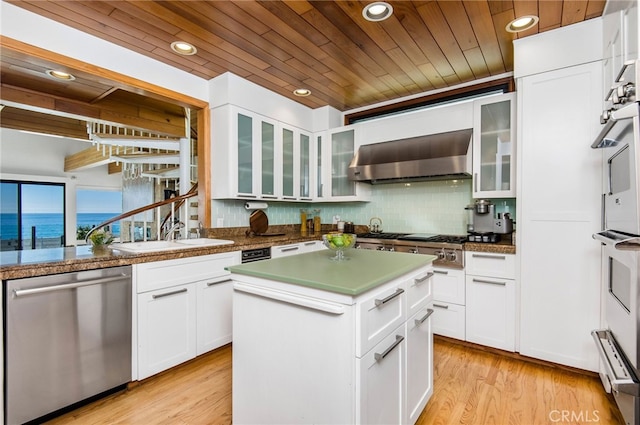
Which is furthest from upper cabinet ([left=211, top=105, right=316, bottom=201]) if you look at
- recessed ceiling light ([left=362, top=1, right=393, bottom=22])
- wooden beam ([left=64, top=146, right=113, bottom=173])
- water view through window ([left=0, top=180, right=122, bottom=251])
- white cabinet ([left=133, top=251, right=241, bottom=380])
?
water view through window ([left=0, top=180, right=122, bottom=251])

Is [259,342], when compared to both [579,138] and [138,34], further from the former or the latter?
[579,138]

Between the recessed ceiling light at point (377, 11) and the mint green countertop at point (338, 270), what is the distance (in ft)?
5.32

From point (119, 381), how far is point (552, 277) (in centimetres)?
317

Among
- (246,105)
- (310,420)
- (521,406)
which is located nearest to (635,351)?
(521,406)

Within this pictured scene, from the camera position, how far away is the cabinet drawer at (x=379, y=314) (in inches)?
45.1

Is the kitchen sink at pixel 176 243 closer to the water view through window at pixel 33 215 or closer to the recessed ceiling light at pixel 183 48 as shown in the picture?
the recessed ceiling light at pixel 183 48

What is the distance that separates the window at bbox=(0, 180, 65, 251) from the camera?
5465mm

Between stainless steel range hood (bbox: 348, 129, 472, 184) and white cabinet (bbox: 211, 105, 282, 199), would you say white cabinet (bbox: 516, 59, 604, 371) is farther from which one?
white cabinet (bbox: 211, 105, 282, 199)

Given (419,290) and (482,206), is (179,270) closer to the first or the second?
(419,290)

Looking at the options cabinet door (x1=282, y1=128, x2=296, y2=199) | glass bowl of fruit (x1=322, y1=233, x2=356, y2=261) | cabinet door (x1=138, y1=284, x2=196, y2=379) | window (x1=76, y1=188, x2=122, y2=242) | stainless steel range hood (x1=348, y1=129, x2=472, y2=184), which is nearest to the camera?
glass bowl of fruit (x1=322, y1=233, x2=356, y2=261)

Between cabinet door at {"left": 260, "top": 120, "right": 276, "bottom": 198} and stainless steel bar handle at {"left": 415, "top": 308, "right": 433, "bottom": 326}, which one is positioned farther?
cabinet door at {"left": 260, "top": 120, "right": 276, "bottom": 198}

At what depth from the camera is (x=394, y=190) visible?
377 cm

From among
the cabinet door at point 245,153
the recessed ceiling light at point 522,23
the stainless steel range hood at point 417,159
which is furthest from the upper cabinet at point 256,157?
the recessed ceiling light at point 522,23

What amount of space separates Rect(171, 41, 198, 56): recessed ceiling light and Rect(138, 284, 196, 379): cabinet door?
1906mm
